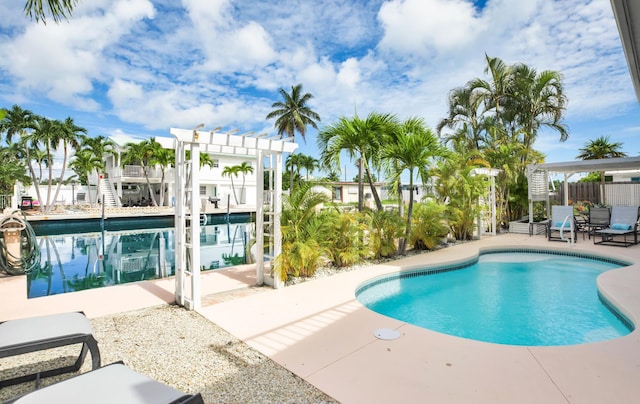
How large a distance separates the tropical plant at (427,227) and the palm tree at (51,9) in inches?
319

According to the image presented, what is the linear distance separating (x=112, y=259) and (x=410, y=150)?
901cm

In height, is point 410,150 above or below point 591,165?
above

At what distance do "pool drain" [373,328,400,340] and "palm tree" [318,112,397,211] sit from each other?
445 cm

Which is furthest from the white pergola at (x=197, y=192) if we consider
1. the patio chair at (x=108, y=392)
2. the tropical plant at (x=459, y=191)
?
the tropical plant at (x=459, y=191)

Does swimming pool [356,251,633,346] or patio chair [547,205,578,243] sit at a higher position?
patio chair [547,205,578,243]

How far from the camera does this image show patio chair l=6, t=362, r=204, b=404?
1723 millimetres

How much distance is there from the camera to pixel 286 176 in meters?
42.4

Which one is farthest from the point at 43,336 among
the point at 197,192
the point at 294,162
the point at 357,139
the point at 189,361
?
the point at 294,162

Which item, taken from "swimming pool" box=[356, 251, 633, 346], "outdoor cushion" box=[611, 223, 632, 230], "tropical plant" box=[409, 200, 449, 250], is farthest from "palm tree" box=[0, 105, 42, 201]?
"outdoor cushion" box=[611, 223, 632, 230]

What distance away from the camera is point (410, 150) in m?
7.77

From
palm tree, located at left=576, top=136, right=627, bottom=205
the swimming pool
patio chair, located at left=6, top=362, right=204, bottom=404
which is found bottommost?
the swimming pool

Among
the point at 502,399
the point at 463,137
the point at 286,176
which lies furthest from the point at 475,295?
the point at 286,176

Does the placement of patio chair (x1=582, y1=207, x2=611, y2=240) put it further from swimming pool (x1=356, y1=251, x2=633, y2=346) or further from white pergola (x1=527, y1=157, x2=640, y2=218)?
swimming pool (x1=356, y1=251, x2=633, y2=346)

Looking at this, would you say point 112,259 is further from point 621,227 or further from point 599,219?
point 599,219
